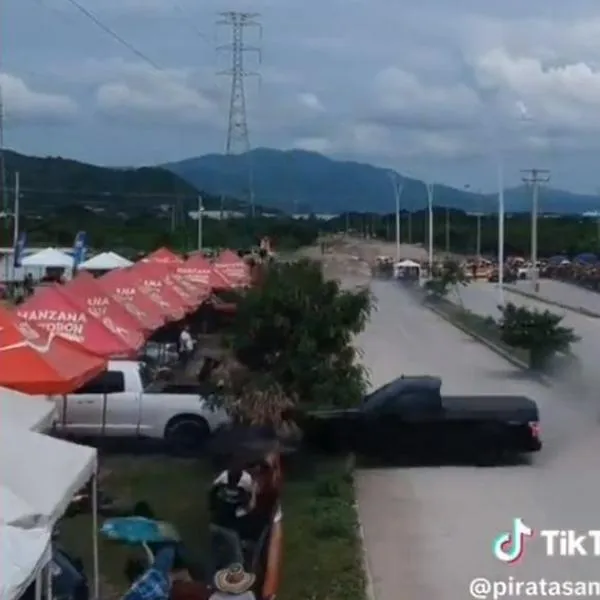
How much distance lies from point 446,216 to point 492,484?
12492 centimetres

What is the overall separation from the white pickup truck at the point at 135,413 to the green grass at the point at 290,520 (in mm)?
814

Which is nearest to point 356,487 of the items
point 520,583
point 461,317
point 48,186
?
point 520,583

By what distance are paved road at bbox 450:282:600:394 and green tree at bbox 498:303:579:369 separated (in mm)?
781

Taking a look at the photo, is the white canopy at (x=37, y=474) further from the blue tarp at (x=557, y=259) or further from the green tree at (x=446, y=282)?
the blue tarp at (x=557, y=259)

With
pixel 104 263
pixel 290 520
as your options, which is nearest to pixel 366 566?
pixel 290 520

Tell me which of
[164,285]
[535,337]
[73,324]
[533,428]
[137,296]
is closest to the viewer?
[73,324]

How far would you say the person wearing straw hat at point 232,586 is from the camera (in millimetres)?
9258

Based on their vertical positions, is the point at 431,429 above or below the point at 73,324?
below

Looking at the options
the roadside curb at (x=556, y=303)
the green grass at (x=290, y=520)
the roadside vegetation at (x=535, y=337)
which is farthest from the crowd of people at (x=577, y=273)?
the green grass at (x=290, y=520)

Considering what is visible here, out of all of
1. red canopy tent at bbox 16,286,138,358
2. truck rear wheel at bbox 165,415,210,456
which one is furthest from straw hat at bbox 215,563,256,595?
truck rear wheel at bbox 165,415,210,456

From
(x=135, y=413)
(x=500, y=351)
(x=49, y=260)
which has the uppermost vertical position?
(x=49, y=260)

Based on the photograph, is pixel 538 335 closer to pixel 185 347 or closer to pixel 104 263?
pixel 185 347

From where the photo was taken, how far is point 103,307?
19.4 metres

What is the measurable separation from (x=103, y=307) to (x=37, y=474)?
11.2 metres
